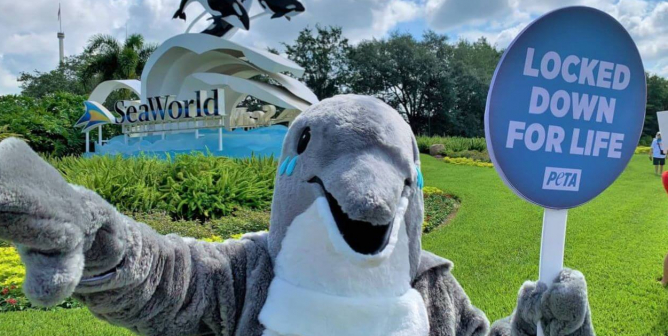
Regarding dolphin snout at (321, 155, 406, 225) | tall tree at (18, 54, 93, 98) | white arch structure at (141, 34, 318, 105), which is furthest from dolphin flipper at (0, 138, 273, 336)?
tall tree at (18, 54, 93, 98)

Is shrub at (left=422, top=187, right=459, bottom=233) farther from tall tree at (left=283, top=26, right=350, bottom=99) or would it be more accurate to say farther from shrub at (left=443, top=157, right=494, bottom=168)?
tall tree at (left=283, top=26, right=350, bottom=99)

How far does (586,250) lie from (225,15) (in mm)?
10967

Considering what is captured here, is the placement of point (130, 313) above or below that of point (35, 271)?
below

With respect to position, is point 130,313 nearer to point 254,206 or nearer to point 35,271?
point 35,271

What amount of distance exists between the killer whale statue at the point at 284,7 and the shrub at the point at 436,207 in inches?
245

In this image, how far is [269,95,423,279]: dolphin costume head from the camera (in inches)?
50.2

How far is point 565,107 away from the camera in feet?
5.24

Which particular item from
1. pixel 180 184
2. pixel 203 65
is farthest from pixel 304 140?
pixel 203 65

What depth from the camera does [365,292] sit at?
4.57ft

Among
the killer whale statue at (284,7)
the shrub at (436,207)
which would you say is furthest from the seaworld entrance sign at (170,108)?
the shrub at (436,207)

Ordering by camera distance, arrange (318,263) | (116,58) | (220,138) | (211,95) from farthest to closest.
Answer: (116,58), (211,95), (220,138), (318,263)

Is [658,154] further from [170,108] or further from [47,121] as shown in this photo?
[47,121]

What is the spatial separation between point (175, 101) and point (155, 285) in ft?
43.3

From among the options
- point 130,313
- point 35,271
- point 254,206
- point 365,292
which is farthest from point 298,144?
point 254,206
